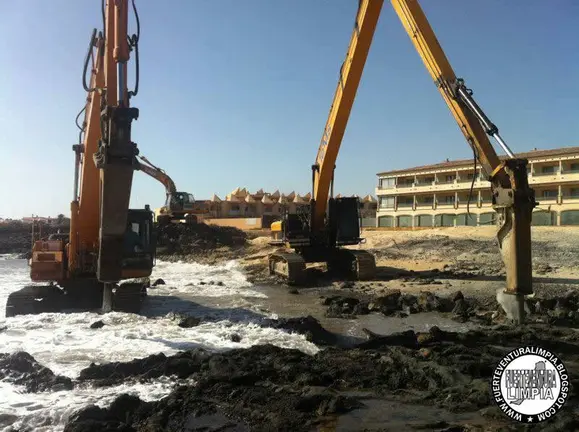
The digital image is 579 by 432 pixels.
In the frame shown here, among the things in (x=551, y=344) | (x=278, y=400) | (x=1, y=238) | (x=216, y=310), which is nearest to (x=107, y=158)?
(x=278, y=400)

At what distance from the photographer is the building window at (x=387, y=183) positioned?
195 ft

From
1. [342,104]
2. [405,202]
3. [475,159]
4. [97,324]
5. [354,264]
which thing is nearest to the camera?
[97,324]

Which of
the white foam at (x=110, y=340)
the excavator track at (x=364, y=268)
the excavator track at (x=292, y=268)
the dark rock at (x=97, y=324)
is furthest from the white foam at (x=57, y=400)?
the excavator track at (x=364, y=268)

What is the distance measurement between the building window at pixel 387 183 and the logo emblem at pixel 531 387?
181 ft

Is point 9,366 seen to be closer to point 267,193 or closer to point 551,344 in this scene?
point 551,344

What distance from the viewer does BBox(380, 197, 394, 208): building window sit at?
5897 centimetres

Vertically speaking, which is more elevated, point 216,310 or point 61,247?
point 61,247

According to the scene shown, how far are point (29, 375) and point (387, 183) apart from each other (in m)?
55.3

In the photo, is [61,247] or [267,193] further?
[267,193]

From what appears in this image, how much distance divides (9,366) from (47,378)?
93 cm

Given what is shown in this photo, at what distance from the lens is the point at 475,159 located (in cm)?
1191

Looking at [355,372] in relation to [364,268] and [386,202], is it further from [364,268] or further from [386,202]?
[386,202]

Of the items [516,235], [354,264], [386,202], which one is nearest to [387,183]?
[386,202]

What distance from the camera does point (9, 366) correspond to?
7.80 meters
